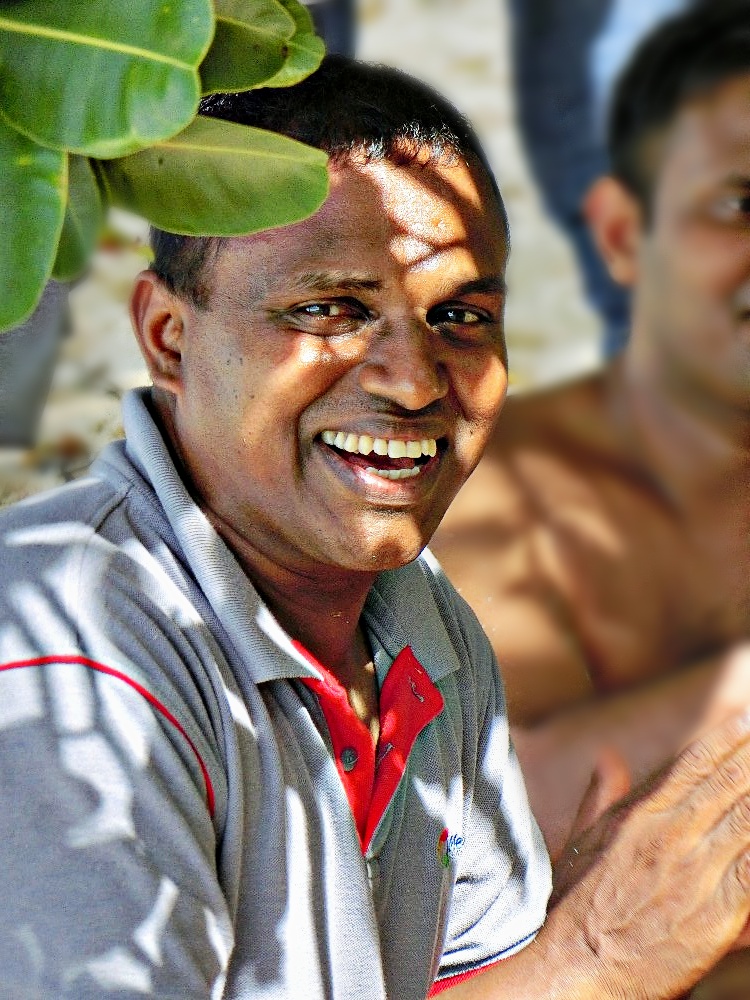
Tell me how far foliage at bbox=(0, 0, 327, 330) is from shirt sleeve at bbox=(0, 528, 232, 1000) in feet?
1.18

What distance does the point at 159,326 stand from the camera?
1627mm

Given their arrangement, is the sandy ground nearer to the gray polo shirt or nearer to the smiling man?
the smiling man

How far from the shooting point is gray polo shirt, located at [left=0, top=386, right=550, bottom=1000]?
119 centimetres

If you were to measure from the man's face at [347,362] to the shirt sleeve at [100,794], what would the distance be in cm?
24

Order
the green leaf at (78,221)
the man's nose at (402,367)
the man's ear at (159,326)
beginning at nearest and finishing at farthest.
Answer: the green leaf at (78,221), the man's nose at (402,367), the man's ear at (159,326)

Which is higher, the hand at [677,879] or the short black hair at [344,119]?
the short black hair at [344,119]

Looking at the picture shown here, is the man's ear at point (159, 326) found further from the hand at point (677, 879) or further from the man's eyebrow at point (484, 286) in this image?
the hand at point (677, 879)

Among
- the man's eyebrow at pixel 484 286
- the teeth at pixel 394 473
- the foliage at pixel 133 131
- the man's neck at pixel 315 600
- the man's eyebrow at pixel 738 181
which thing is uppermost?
the foliage at pixel 133 131

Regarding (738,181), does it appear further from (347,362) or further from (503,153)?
(347,362)

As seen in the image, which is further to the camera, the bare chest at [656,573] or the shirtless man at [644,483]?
the bare chest at [656,573]

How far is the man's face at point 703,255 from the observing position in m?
1.60

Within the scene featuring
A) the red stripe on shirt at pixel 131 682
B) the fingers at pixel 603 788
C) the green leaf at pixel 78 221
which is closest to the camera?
the green leaf at pixel 78 221

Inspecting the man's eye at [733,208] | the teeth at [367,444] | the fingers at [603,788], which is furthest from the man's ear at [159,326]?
the fingers at [603,788]

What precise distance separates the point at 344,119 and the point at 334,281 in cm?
20
